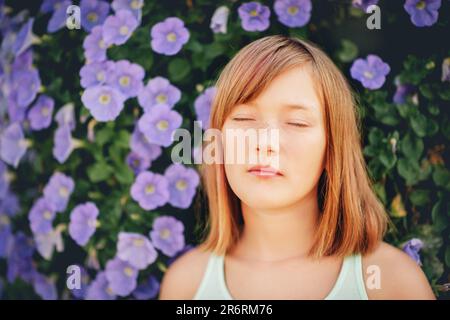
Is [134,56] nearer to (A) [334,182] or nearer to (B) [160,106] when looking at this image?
(B) [160,106]

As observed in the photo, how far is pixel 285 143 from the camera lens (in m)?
1.71

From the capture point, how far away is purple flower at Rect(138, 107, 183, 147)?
6.55ft

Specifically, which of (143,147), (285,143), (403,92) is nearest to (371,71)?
(403,92)

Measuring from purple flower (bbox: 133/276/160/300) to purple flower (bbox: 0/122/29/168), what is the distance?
0.62m

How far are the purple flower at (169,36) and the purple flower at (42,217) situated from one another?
66 centimetres

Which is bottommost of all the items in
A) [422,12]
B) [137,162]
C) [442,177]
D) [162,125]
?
[442,177]

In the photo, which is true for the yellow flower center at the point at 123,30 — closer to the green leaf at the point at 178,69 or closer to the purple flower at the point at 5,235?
the green leaf at the point at 178,69

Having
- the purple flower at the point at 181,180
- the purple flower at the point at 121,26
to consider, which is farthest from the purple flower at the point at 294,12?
the purple flower at the point at 181,180

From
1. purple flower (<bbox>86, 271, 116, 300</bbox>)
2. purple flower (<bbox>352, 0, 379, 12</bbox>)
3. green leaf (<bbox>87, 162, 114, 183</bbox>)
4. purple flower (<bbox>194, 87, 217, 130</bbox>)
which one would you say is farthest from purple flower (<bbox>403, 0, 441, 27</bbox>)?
purple flower (<bbox>86, 271, 116, 300</bbox>)

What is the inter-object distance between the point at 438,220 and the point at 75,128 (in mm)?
1261

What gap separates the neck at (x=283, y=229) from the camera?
1.83m

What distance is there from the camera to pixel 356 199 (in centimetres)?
185

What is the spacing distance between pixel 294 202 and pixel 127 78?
71 centimetres

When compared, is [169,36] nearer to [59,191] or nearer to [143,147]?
[143,147]
